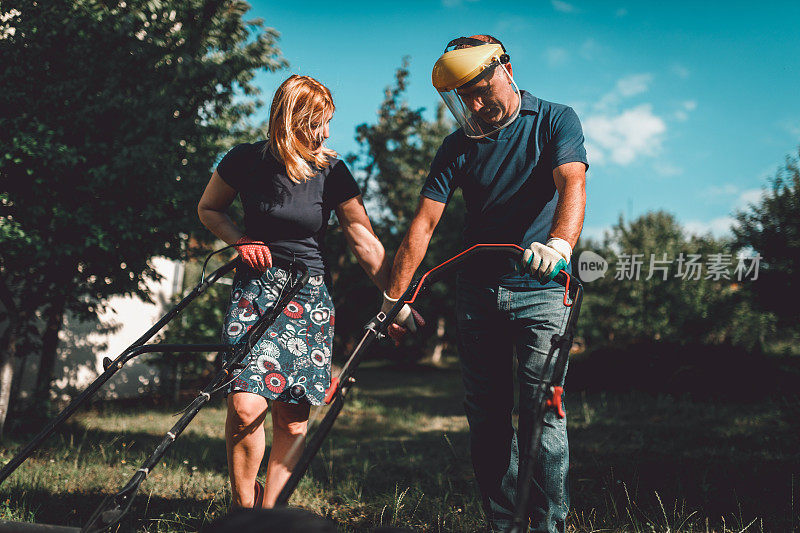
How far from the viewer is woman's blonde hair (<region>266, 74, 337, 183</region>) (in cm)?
262

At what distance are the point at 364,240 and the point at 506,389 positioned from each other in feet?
3.17

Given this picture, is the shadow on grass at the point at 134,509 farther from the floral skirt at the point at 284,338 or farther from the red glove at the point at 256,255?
the red glove at the point at 256,255

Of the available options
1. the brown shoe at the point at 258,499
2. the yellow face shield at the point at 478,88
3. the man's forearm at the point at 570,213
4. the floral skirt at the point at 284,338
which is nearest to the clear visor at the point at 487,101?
the yellow face shield at the point at 478,88

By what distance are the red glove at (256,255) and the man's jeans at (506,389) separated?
0.89 meters

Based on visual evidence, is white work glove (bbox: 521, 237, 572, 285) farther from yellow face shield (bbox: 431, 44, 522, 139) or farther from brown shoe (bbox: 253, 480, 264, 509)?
brown shoe (bbox: 253, 480, 264, 509)

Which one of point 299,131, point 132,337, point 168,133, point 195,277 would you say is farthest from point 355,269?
point 299,131

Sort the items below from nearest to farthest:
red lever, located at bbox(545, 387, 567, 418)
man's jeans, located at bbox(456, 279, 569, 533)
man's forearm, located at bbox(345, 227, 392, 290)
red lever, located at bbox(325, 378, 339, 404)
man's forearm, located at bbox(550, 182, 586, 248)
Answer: red lever, located at bbox(545, 387, 567, 418), red lever, located at bbox(325, 378, 339, 404), man's forearm, located at bbox(550, 182, 586, 248), man's jeans, located at bbox(456, 279, 569, 533), man's forearm, located at bbox(345, 227, 392, 290)

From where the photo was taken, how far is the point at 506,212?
255cm

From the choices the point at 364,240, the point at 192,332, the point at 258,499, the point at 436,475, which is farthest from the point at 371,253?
the point at 192,332

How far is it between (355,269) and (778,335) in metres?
21.3

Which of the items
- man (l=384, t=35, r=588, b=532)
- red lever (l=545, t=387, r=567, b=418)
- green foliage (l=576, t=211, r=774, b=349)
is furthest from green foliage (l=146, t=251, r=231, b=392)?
green foliage (l=576, t=211, r=774, b=349)

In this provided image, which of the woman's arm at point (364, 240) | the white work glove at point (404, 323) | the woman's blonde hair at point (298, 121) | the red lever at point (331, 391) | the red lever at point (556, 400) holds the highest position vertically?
the woman's blonde hair at point (298, 121)

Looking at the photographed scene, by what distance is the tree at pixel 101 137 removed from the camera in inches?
175

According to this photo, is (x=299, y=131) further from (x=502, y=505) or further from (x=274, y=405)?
(x=502, y=505)
